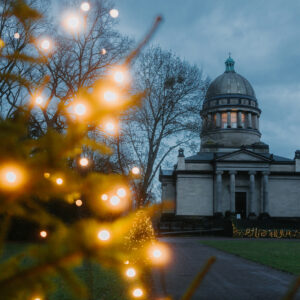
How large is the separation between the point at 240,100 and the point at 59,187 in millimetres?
69818

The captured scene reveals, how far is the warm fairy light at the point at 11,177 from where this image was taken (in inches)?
50.3

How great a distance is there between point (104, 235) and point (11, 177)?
36 centimetres

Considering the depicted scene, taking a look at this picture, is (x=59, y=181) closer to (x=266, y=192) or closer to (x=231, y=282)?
(x=231, y=282)

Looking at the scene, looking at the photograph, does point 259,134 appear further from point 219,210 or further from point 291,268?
point 291,268

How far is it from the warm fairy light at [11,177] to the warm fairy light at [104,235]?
348 millimetres

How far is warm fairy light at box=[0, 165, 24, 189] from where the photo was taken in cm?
128

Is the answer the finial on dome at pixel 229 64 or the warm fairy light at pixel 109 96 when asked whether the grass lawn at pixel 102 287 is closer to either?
the warm fairy light at pixel 109 96

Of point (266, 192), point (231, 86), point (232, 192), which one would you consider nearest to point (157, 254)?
point (232, 192)

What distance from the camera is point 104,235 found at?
119cm

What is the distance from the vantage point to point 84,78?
22.5 m

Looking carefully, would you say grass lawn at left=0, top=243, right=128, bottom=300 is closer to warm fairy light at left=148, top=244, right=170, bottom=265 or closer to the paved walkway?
the paved walkway

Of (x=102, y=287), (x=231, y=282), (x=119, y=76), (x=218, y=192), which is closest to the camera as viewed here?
(x=119, y=76)

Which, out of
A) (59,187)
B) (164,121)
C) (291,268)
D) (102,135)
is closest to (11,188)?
(59,187)

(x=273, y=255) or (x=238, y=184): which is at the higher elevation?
(x=238, y=184)
